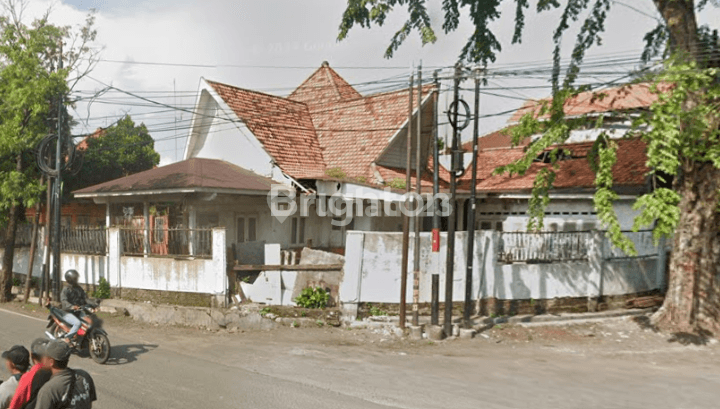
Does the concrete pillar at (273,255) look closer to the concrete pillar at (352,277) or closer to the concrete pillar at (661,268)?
the concrete pillar at (352,277)

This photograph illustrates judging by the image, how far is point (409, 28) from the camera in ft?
43.9

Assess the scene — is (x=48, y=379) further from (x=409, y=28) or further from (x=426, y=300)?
(x=409, y=28)

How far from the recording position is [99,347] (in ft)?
29.5

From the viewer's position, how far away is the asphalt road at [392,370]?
7363mm

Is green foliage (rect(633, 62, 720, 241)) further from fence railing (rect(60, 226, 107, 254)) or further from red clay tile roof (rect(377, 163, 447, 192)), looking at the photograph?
fence railing (rect(60, 226, 107, 254))

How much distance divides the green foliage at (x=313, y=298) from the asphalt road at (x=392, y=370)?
26.8 inches

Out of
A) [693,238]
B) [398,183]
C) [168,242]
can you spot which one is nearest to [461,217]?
[398,183]

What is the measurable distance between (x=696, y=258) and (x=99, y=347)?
38.4 ft

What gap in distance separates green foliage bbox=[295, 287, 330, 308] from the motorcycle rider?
454 cm

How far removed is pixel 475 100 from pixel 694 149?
4201 mm

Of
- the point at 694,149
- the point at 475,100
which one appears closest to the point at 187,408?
the point at 475,100

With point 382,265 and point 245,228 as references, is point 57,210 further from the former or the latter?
point 382,265

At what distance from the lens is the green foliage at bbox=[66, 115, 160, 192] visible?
2414cm

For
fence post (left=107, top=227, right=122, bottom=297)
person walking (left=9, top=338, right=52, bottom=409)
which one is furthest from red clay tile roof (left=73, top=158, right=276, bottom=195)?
person walking (left=9, top=338, right=52, bottom=409)
